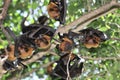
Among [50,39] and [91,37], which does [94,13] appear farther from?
[50,39]

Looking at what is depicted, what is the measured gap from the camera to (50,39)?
2.28 metres

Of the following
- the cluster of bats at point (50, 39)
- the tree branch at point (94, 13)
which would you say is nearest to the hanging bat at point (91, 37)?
the cluster of bats at point (50, 39)

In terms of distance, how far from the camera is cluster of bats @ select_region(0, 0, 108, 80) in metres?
2.19

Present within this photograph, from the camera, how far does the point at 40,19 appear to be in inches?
95.9

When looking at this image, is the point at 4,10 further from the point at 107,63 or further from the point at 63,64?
the point at 107,63

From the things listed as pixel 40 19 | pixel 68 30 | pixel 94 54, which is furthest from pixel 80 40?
pixel 94 54

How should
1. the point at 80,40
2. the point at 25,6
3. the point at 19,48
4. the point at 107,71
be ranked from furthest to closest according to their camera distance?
the point at 25,6
the point at 107,71
the point at 80,40
the point at 19,48

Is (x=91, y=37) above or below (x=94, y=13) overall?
below

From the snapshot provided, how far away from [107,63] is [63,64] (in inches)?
81.9

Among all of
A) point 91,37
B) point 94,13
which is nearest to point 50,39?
point 91,37

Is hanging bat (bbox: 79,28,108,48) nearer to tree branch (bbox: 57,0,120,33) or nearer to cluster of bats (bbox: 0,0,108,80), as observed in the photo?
cluster of bats (bbox: 0,0,108,80)

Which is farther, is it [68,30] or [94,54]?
[94,54]

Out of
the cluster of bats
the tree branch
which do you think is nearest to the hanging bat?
the cluster of bats

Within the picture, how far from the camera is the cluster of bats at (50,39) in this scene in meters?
2.19
